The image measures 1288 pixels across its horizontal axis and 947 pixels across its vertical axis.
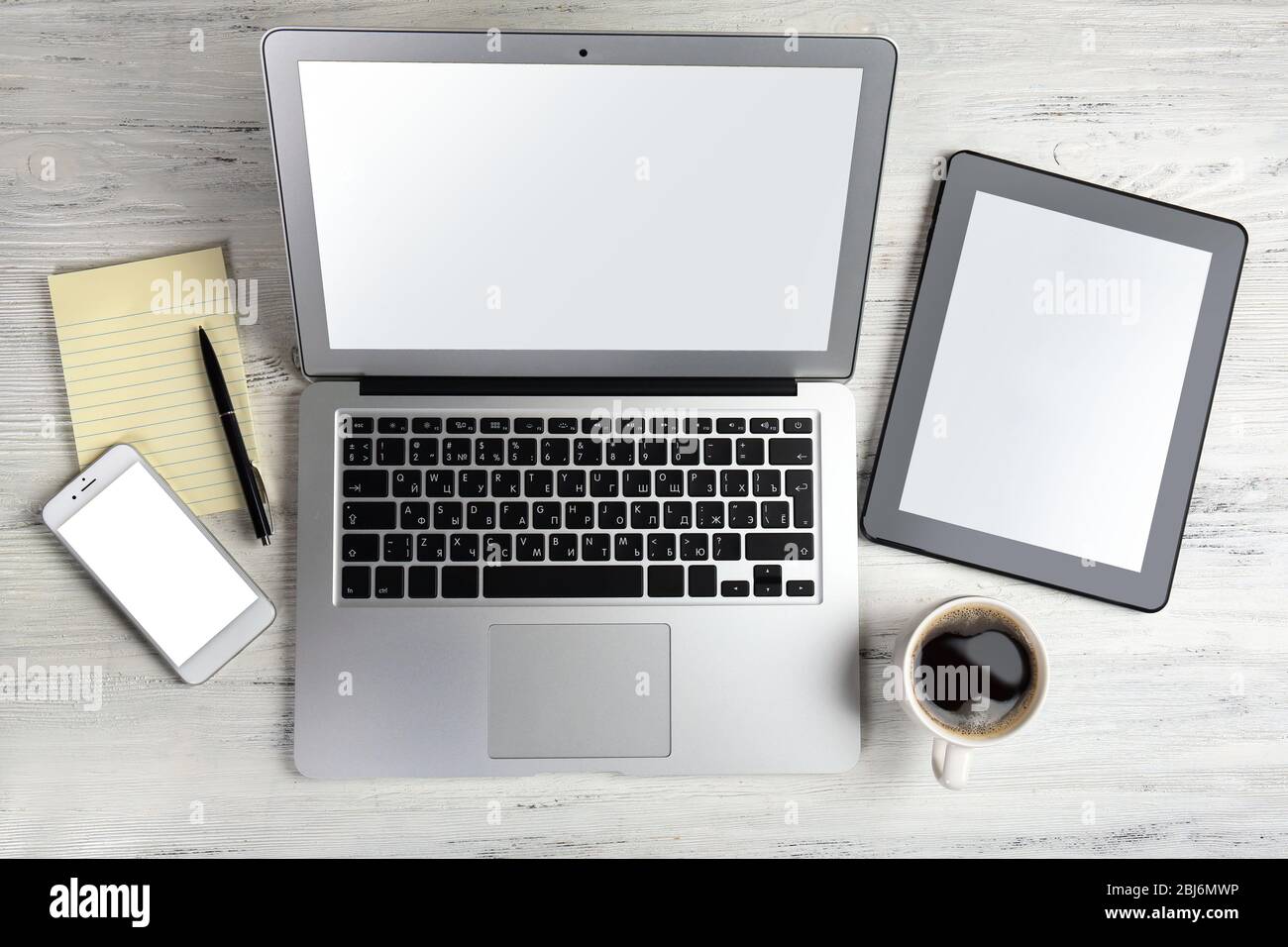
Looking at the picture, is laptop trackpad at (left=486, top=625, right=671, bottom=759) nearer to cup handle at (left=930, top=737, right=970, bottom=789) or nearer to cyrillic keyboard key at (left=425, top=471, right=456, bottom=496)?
cyrillic keyboard key at (left=425, top=471, right=456, bottom=496)

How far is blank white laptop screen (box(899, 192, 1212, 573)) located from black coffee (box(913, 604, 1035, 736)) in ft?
0.35

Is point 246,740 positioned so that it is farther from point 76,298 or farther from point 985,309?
point 985,309

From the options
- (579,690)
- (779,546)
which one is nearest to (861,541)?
(779,546)

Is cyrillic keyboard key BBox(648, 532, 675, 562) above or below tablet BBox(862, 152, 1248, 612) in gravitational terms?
below

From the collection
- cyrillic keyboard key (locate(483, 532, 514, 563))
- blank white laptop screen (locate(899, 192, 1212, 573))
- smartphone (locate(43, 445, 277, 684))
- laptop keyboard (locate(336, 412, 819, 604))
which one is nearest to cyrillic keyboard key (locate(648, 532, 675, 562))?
laptop keyboard (locate(336, 412, 819, 604))

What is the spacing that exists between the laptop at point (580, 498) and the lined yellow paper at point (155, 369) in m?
0.11

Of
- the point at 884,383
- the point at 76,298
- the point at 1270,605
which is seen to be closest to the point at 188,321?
the point at 76,298

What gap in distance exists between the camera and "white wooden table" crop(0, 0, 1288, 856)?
74cm

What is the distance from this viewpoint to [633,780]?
75cm

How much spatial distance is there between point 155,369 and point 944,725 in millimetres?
780

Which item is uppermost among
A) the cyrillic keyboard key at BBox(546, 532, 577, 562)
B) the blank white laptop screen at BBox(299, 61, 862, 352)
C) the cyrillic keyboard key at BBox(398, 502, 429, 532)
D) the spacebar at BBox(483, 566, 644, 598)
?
the blank white laptop screen at BBox(299, 61, 862, 352)

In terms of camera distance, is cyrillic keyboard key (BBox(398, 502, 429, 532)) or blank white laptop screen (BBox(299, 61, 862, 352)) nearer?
blank white laptop screen (BBox(299, 61, 862, 352))

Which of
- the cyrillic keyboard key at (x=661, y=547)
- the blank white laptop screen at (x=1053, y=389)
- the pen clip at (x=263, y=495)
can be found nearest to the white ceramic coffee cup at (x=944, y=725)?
the blank white laptop screen at (x=1053, y=389)
